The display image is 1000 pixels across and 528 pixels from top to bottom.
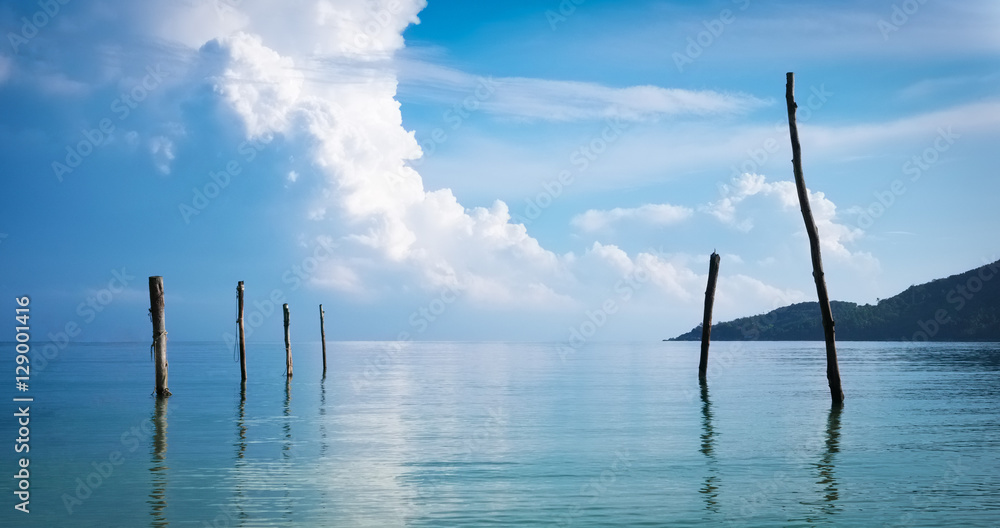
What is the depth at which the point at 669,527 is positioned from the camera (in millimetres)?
10719

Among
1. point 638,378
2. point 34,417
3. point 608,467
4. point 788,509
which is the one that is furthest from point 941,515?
point 638,378

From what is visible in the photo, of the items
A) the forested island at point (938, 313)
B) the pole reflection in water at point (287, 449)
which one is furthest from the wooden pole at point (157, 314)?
the forested island at point (938, 313)

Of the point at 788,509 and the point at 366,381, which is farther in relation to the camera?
the point at 366,381

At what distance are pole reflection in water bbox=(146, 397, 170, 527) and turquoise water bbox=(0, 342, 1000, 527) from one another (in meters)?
0.06

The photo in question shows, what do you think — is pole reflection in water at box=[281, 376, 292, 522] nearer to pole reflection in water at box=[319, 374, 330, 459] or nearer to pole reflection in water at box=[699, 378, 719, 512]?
pole reflection in water at box=[319, 374, 330, 459]

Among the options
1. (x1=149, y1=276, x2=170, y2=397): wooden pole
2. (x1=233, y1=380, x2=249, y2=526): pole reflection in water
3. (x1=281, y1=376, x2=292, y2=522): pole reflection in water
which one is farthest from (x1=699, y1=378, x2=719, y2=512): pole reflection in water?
(x1=149, y1=276, x2=170, y2=397): wooden pole

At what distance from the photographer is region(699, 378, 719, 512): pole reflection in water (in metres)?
12.3

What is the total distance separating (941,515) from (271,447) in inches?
529

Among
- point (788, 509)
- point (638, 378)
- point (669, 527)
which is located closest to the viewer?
point (669, 527)

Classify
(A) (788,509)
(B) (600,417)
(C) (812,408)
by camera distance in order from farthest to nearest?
(C) (812,408)
(B) (600,417)
(A) (788,509)

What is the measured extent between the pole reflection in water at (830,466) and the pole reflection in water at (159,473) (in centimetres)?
939

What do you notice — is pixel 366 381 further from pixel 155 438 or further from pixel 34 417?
pixel 155 438

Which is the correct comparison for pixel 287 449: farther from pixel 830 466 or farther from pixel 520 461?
pixel 830 466

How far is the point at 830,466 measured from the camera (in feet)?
50.0
